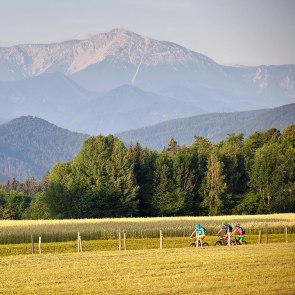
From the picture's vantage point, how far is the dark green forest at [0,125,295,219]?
95875 mm

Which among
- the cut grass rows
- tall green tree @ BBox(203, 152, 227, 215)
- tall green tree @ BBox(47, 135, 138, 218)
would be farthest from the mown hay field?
tall green tree @ BBox(203, 152, 227, 215)

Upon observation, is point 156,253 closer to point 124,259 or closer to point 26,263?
point 124,259

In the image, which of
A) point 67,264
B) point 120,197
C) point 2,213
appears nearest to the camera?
point 67,264

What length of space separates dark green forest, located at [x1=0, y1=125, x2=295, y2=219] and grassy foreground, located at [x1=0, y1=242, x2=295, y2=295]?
176ft

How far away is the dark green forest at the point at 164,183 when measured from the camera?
3775 inches

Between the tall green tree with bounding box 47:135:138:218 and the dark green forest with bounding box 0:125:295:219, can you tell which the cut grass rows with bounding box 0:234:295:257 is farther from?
the dark green forest with bounding box 0:125:295:219

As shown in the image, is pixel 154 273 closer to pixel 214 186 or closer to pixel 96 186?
pixel 96 186

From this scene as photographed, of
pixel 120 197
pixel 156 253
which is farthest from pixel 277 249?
pixel 120 197

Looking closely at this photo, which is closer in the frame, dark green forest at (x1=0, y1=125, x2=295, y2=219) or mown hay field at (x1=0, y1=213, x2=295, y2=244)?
mown hay field at (x1=0, y1=213, x2=295, y2=244)

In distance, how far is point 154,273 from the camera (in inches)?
1303

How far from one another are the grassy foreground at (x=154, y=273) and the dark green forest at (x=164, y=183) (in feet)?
176

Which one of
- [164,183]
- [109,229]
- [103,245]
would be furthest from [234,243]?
[164,183]

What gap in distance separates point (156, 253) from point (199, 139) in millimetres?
88232

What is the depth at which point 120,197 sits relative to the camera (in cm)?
9688
